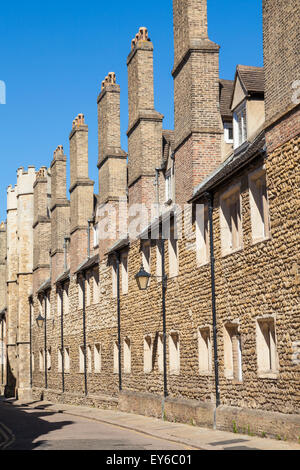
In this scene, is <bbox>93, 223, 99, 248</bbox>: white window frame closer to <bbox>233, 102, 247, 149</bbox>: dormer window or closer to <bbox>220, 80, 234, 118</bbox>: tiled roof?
<bbox>220, 80, 234, 118</bbox>: tiled roof

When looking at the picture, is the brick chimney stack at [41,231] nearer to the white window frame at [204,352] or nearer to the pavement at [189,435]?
the pavement at [189,435]

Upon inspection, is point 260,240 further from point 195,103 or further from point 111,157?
point 111,157

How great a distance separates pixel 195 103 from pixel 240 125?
7.41ft

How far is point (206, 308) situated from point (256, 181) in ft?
14.4

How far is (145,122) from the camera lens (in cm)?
2927

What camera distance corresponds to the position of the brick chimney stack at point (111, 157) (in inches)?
1312

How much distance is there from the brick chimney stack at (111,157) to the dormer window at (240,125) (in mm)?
12111

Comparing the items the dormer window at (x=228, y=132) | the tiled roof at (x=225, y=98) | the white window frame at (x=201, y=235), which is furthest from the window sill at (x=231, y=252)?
the tiled roof at (x=225, y=98)

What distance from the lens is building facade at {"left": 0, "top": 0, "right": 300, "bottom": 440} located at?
1638cm

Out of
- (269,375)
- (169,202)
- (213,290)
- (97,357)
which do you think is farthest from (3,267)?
(269,375)

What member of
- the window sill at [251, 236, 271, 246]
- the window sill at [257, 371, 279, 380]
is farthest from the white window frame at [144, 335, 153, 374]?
the window sill at [251, 236, 271, 246]

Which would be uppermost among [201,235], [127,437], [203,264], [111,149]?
[111,149]

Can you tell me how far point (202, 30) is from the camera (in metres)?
23.9
